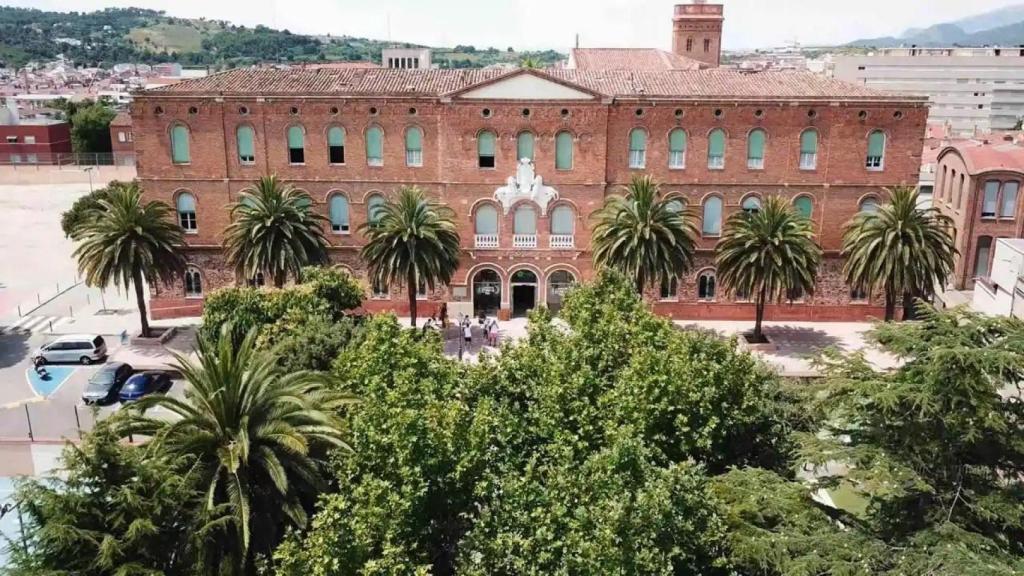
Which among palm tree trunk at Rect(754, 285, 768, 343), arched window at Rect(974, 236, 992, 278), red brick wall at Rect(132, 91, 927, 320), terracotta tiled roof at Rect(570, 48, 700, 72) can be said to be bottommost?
palm tree trunk at Rect(754, 285, 768, 343)

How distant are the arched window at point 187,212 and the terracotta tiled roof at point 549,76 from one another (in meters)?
4.90

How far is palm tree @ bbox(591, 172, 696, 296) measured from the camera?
34062 millimetres

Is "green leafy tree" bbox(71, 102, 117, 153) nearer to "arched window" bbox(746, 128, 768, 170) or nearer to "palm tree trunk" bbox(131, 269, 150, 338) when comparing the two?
"palm tree trunk" bbox(131, 269, 150, 338)

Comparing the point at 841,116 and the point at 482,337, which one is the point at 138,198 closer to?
the point at 482,337

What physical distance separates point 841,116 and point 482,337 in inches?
759

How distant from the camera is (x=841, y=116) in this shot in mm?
38062

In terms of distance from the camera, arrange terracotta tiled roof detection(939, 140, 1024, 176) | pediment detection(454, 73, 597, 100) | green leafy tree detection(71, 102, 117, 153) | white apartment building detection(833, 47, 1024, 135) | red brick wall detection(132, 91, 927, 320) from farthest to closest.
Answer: white apartment building detection(833, 47, 1024, 135) → green leafy tree detection(71, 102, 117, 153) → terracotta tiled roof detection(939, 140, 1024, 176) → red brick wall detection(132, 91, 927, 320) → pediment detection(454, 73, 597, 100)

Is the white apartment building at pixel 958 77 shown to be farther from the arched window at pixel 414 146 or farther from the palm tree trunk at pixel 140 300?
the palm tree trunk at pixel 140 300

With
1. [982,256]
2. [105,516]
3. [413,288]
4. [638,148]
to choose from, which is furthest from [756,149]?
[105,516]

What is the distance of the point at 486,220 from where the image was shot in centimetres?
3969

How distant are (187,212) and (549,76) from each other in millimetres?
18394

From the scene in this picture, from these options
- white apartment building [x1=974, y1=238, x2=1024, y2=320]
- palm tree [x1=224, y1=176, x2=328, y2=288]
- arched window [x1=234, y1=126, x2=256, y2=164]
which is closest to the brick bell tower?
→ white apartment building [x1=974, y1=238, x2=1024, y2=320]

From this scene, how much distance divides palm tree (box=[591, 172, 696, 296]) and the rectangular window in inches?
761

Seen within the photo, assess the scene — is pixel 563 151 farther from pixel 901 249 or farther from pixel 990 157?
pixel 990 157
